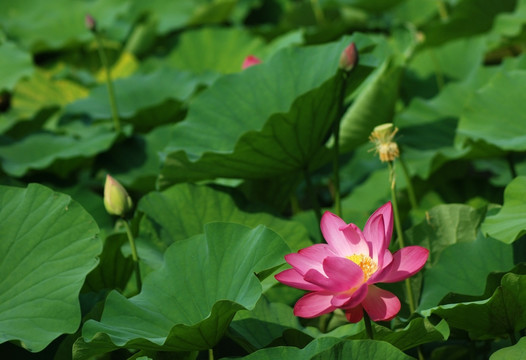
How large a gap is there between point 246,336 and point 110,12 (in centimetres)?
242

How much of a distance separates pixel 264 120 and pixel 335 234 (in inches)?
24.8

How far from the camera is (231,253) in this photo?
47.2 inches

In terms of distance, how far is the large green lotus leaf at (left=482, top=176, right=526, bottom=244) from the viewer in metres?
1.17

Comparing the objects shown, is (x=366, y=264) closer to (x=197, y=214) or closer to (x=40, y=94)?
(x=197, y=214)

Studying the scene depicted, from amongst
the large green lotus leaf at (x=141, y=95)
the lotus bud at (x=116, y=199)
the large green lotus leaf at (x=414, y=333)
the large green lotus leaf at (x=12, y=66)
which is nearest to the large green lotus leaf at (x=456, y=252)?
the large green lotus leaf at (x=414, y=333)

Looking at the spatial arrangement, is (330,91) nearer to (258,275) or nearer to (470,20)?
(258,275)

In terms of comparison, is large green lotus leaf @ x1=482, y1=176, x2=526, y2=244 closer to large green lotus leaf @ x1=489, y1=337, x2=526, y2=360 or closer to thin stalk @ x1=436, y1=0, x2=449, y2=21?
large green lotus leaf @ x1=489, y1=337, x2=526, y2=360

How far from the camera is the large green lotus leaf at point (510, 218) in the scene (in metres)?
1.17

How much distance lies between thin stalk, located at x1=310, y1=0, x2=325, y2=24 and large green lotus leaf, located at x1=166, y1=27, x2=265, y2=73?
57 centimetres

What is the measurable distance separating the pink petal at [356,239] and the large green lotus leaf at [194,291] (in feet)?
0.42

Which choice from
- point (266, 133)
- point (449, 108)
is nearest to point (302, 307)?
point (266, 133)

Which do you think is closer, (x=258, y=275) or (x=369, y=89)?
(x=258, y=275)

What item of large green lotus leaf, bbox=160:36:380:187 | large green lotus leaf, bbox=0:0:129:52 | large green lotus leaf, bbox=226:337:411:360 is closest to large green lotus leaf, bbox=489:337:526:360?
large green lotus leaf, bbox=226:337:411:360

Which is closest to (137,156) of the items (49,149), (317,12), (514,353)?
(49,149)
